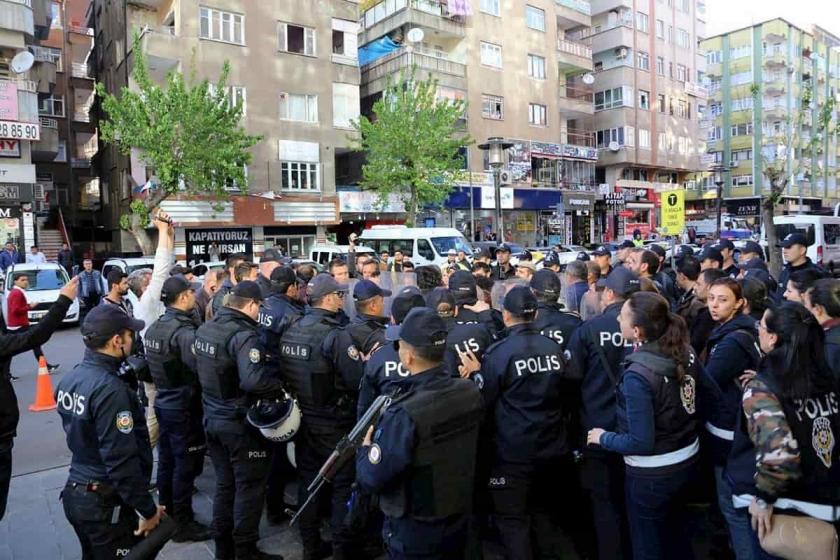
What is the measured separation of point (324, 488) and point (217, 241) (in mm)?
23567

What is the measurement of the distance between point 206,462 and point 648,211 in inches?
1697

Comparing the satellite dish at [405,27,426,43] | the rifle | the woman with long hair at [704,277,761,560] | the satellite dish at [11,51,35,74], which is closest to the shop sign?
the satellite dish at [11,51,35,74]

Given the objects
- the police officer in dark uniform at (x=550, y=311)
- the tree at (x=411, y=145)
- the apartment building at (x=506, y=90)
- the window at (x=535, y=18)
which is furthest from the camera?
the window at (x=535, y=18)

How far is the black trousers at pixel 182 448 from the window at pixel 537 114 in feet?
112

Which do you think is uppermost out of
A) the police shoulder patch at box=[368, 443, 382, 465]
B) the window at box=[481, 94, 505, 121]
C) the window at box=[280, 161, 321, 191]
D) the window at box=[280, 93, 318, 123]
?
the window at box=[481, 94, 505, 121]

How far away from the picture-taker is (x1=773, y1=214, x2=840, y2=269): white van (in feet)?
68.6

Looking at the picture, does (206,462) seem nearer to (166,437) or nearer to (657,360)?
(166,437)

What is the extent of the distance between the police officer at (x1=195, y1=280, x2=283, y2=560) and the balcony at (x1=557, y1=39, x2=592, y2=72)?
3808cm

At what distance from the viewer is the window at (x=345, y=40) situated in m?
29.6

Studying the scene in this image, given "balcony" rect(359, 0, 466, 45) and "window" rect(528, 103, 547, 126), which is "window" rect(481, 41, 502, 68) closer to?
"balcony" rect(359, 0, 466, 45)

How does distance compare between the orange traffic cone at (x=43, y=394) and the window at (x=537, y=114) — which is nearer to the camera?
the orange traffic cone at (x=43, y=394)

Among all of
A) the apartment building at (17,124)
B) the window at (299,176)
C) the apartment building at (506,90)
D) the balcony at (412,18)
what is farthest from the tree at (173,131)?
the balcony at (412,18)

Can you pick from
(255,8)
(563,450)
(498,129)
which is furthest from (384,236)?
(563,450)

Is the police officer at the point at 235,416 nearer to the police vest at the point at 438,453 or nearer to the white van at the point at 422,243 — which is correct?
the police vest at the point at 438,453
